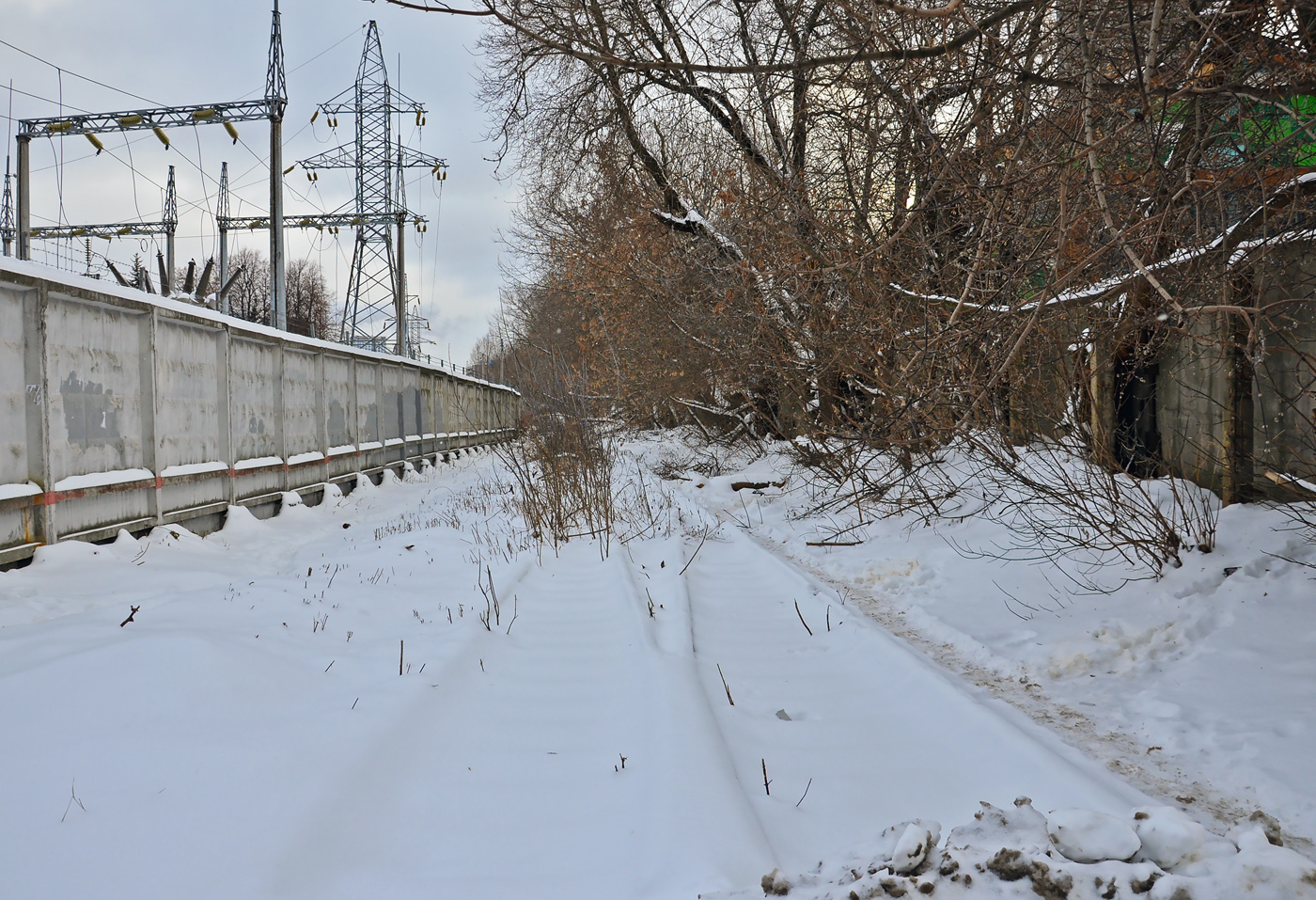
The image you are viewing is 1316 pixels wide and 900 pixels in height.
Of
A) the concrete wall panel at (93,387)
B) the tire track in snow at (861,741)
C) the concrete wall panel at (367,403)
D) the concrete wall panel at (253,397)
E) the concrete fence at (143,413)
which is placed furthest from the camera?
the concrete wall panel at (367,403)

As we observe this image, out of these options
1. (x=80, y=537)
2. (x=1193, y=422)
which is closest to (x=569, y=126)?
(x=80, y=537)

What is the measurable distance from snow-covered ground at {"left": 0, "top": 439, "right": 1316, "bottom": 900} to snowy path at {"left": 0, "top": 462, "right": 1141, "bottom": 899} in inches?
0.5

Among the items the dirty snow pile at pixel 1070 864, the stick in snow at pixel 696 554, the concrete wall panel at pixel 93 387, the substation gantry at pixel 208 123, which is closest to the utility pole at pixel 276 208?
the substation gantry at pixel 208 123

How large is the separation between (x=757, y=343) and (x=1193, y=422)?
17.8 ft

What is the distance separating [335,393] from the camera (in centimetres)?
1616

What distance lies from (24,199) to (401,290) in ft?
42.2

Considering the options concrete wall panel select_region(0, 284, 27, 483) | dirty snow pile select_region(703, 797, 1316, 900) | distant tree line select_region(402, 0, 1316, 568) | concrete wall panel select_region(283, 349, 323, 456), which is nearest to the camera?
dirty snow pile select_region(703, 797, 1316, 900)

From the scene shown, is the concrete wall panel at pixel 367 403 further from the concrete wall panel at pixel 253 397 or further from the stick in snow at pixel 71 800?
the stick in snow at pixel 71 800

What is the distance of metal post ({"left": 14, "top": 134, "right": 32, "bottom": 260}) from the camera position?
17.1 m

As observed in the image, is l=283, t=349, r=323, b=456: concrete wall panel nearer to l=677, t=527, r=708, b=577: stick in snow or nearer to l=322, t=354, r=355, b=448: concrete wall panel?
l=322, t=354, r=355, b=448: concrete wall panel

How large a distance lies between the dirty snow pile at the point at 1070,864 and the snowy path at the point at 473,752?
31 centimetres

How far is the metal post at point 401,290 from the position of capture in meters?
28.9

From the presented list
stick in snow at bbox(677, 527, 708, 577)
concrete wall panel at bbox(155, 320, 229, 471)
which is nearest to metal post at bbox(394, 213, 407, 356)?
concrete wall panel at bbox(155, 320, 229, 471)

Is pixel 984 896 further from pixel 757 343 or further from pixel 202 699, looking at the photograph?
pixel 757 343
